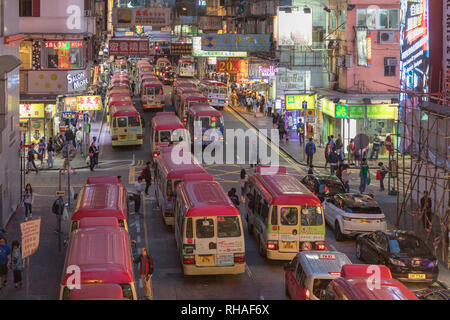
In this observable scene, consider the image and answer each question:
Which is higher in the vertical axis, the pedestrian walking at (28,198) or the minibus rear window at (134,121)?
the minibus rear window at (134,121)

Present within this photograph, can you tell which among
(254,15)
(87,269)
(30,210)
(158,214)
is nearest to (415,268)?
(87,269)

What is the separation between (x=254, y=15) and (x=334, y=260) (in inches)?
2606

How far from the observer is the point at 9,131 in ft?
97.0

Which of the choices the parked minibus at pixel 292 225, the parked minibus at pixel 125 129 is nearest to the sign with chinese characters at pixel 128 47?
the parked minibus at pixel 125 129

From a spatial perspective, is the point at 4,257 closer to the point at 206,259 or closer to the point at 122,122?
the point at 206,259

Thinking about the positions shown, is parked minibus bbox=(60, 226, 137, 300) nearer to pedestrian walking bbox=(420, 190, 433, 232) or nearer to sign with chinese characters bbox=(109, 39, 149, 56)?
pedestrian walking bbox=(420, 190, 433, 232)

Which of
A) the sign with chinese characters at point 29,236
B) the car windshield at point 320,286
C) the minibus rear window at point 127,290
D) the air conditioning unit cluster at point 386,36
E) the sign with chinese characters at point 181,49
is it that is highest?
the sign with chinese characters at point 181,49

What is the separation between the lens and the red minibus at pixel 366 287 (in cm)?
1352

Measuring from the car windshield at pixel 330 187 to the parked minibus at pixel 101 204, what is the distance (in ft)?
28.9

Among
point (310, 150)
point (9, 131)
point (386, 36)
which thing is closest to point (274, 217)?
point (9, 131)

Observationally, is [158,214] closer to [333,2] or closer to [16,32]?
[16,32]

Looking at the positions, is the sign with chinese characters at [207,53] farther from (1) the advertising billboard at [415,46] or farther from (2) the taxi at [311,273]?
(2) the taxi at [311,273]

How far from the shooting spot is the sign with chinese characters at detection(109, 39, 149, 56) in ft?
188
